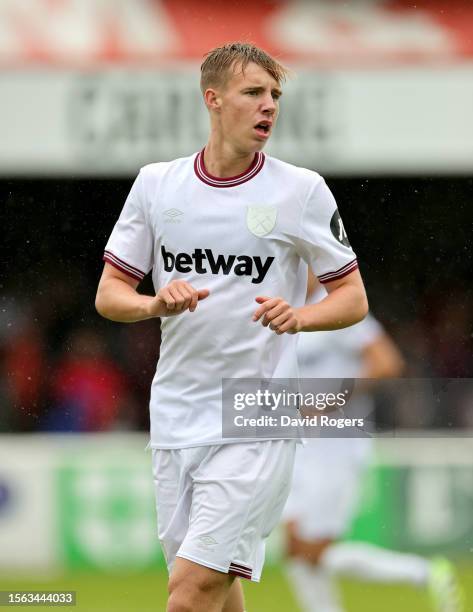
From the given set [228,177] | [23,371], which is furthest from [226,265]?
[23,371]

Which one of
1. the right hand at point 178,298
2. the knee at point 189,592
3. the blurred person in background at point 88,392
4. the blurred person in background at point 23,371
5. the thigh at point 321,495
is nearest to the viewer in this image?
the right hand at point 178,298

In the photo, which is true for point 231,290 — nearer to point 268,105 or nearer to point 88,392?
point 268,105

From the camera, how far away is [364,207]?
13875 millimetres

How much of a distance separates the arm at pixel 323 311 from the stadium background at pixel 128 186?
17.1 ft

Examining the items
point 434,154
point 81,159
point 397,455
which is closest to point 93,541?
point 397,455

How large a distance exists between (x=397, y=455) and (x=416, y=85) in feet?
11.5

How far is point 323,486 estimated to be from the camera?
7.45 m

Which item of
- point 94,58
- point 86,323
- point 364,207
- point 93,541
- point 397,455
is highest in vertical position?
point 94,58

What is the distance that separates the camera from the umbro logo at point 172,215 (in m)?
4.56

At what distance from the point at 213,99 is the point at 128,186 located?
858cm

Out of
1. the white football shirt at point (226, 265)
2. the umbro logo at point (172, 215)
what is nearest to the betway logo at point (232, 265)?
the white football shirt at point (226, 265)

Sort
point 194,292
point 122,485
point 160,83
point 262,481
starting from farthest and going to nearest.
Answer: point 160,83 < point 122,485 < point 262,481 < point 194,292

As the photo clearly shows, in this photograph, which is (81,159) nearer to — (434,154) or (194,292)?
(434,154)

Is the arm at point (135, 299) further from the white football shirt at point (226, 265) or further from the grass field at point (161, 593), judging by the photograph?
the grass field at point (161, 593)
